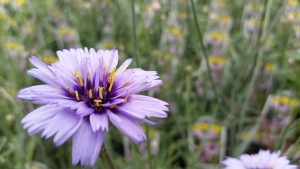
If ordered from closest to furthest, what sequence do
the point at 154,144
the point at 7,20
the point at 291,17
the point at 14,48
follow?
1. the point at 154,144
2. the point at 291,17
3. the point at 14,48
4. the point at 7,20

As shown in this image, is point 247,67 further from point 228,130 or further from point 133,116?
point 133,116

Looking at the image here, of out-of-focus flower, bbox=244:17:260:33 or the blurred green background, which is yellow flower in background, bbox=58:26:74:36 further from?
out-of-focus flower, bbox=244:17:260:33

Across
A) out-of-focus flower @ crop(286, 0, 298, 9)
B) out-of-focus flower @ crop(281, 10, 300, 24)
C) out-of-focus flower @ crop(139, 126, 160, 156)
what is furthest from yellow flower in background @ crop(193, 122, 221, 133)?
out-of-focus flower @ crop(286, 0, 298, 9)

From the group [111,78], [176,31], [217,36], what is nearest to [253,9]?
[217,36]

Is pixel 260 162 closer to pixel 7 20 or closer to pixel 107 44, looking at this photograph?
pixel 107 44

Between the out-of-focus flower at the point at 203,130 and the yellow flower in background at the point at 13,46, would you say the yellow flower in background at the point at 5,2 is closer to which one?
the yellow flower in background at the point at 13,46

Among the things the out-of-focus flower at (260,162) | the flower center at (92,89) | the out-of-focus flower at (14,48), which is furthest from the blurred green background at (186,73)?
the flower center at (92,89)
